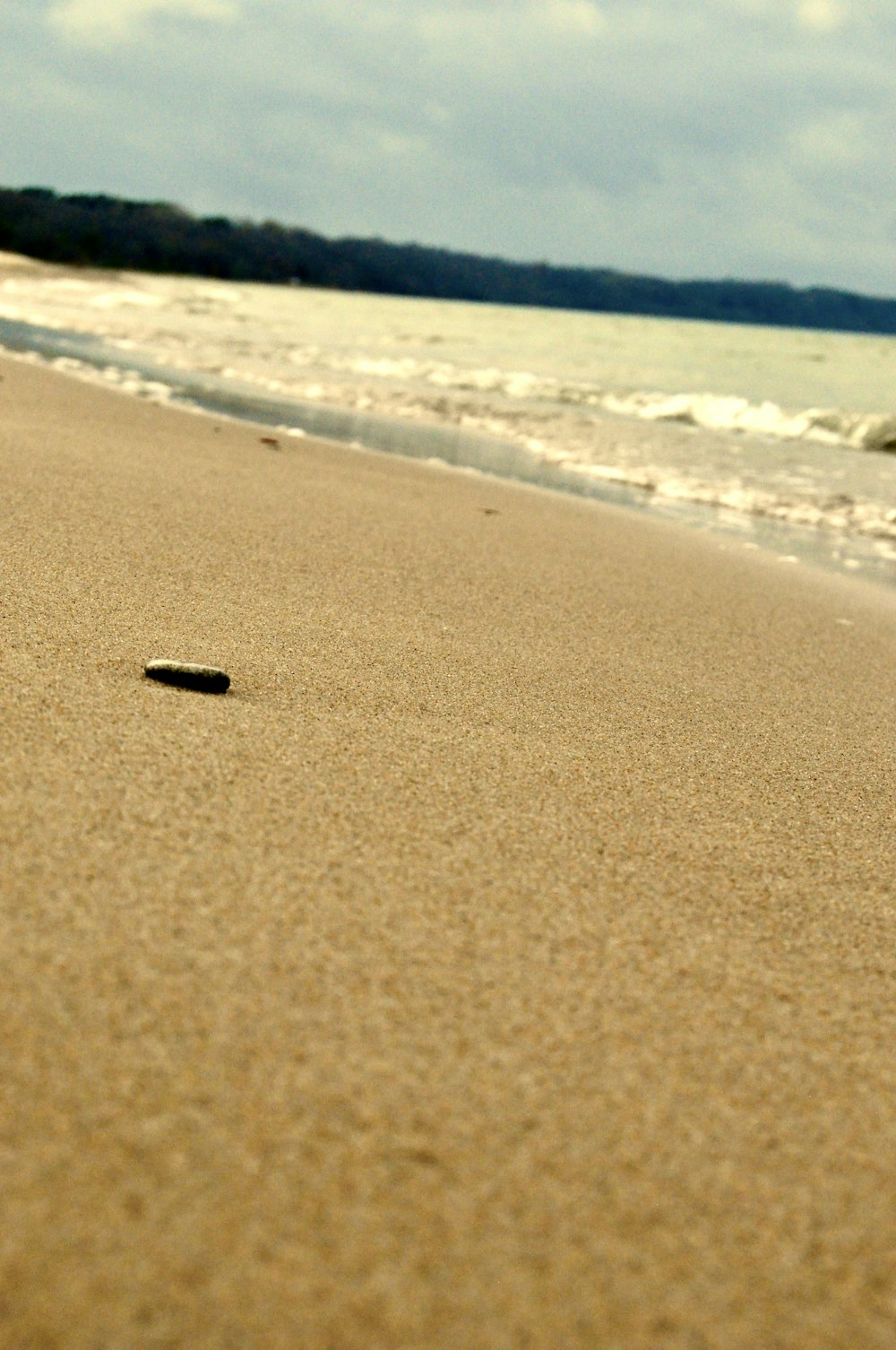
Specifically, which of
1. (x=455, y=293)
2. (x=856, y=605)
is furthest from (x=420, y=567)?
(x=455, y=293)

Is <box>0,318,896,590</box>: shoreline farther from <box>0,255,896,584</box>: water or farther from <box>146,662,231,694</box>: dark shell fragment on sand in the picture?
<box>146,662,231,694</box>: dark shell fragment on sand

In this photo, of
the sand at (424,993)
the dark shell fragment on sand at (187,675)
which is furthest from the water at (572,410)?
the dark shell fragment on sand at (187,675)

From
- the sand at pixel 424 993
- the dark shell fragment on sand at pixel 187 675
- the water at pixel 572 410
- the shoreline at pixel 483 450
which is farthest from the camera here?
the water at pixel 572 410

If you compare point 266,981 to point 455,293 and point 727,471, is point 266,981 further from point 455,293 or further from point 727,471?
point 455,293

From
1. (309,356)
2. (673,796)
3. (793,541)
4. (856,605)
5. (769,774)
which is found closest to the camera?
(673,796)

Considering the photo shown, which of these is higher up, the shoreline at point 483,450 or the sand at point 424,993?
the shoreline at point 483,450

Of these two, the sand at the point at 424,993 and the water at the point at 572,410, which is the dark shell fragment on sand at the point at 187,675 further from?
the water at the point at 572,410
